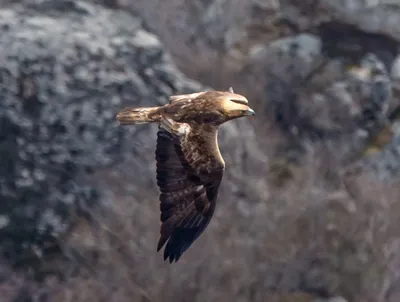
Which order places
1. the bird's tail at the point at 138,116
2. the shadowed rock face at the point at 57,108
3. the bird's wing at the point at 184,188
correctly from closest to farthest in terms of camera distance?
the bird's wing at the point at 184,188 < the bird's tail at the point at 138,116 < the shadowed rock face at the point at 57,108

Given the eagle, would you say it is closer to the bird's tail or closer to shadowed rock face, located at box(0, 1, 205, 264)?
the bird's tail

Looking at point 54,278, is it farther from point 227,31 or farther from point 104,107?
point 227,31

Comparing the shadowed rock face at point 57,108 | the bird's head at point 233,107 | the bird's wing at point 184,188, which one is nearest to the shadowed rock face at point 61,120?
the shadowed rock face at point 57,108

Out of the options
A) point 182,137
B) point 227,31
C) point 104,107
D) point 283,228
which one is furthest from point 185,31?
point 182,137

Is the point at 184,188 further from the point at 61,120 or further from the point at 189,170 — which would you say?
the point at 61,120

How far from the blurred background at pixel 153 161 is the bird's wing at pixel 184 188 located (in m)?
6.39

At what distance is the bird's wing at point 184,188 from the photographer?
7.01 metres

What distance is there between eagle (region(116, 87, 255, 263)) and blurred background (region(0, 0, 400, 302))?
20.9 feet

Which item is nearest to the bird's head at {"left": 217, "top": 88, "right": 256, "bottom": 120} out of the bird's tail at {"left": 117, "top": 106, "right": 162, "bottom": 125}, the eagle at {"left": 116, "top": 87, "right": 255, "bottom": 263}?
the eagle at {"left": 116, "top": 87, "right": 255, "bottom": 263}

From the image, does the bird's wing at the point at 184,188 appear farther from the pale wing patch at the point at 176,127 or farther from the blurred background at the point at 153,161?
the blurred background at the point at 153,161

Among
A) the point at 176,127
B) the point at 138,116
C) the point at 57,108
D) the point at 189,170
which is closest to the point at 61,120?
the point at 57,108

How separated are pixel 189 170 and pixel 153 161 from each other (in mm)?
6573

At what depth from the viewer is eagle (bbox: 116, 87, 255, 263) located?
7012 millimetres

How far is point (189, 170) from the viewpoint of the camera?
278 inches
